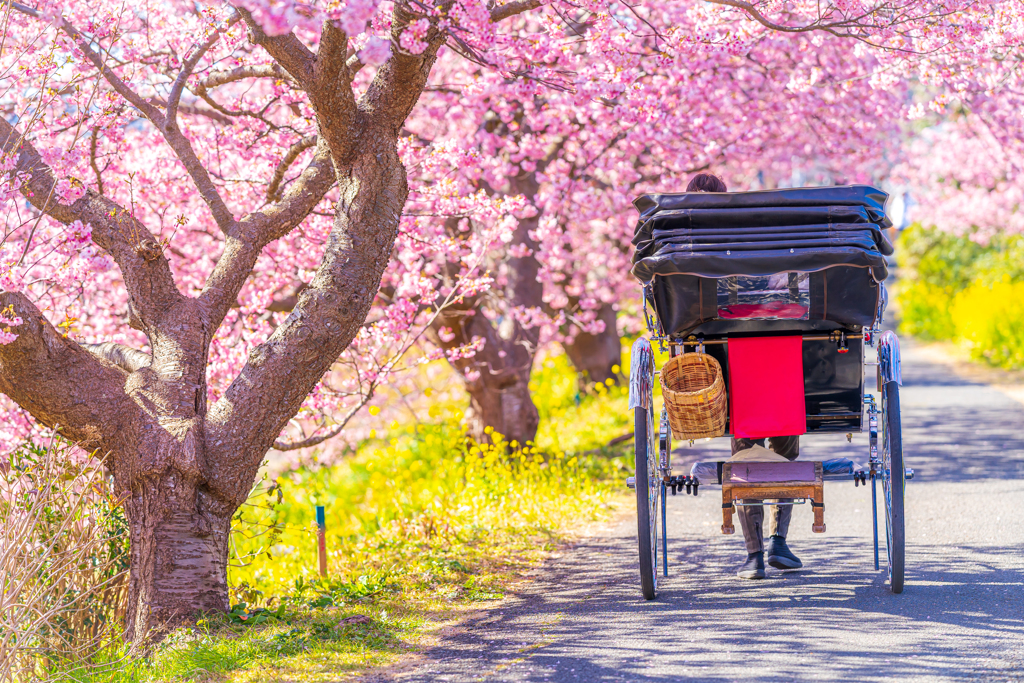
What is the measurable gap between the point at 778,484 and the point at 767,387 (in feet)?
1.93

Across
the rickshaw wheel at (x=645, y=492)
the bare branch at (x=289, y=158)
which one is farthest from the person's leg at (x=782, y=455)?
the bare branch at (x=289, y=158)

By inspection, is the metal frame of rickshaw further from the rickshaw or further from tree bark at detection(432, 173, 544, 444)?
tree bark at detection(432, 173, 544, 444)

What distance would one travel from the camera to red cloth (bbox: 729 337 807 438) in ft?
16.4

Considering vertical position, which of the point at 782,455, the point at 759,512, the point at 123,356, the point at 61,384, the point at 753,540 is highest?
the point at 123,356

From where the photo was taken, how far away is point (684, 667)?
13.0 feet

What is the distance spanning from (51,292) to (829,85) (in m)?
7.44

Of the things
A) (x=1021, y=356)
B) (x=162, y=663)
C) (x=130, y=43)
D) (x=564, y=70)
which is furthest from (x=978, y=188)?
(x=162, y=663)


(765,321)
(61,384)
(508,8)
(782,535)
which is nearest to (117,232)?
(61,384)

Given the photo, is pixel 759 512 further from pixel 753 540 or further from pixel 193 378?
pixel 193 378

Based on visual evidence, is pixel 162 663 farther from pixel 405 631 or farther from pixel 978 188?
pixel 978 188

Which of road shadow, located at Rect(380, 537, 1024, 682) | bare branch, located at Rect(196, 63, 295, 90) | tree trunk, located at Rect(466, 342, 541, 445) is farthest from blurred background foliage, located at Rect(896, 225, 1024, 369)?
bare branch, located at Rect(196, 63, 295, 90)

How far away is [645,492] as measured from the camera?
4.62 metres

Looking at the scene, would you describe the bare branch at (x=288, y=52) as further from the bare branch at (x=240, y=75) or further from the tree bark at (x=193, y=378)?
the bare branch at (x=240, y=75)

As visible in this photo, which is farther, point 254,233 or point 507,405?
point 507,405
